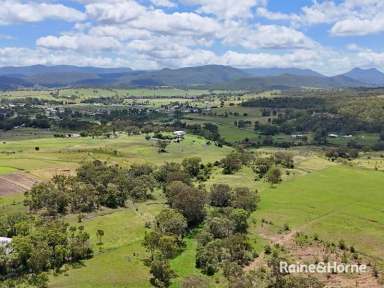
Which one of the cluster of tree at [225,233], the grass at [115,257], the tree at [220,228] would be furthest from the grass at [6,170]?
the tree at [220,228]

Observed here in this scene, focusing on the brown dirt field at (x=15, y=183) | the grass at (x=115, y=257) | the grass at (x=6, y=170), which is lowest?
the grass at (x=115, y=257)

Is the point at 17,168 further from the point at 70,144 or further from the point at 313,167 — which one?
the point at 313,167

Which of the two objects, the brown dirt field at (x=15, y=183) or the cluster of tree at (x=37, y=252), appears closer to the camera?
the cluster of tree at (x=37, y=252)

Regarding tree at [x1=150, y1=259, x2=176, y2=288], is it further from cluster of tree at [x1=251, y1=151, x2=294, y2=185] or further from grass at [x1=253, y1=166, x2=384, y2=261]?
cluster of tree at [x1=251, y1=151, x2=294, y2=185]

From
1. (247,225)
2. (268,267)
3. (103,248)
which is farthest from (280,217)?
(103,248)

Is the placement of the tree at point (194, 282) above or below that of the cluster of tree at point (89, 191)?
below

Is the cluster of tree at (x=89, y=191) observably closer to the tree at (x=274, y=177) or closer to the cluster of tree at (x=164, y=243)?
the cluster of tree at (x=164, y=243)

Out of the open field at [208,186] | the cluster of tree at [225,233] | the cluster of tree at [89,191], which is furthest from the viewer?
the cluster of tree at [89,191]
